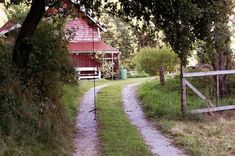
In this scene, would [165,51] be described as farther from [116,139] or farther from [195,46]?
[116,139]

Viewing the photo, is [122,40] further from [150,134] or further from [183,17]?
[183,17]

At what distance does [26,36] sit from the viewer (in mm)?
12914

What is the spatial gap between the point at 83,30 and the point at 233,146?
3026 cm

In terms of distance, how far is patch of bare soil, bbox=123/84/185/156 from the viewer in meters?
11.2

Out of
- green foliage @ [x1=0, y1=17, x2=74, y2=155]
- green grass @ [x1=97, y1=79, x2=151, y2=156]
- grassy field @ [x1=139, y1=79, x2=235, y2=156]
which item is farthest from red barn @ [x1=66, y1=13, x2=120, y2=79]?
green foliage @ [x1=0, y1=17, x2=74, y2=155]

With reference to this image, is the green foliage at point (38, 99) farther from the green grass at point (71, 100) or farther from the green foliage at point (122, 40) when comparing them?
the green foliage at point (122, 40)

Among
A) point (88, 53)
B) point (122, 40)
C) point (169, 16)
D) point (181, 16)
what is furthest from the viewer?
point (122, 40)

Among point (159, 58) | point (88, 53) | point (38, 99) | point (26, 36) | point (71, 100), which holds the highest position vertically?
point (88, 53)

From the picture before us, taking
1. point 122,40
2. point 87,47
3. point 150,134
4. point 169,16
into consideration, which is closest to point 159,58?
point 87,47

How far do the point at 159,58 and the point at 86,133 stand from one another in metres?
24.3

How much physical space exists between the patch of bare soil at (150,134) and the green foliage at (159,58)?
1651 centimetres

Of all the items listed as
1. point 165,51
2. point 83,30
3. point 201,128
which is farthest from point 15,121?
point 83,30

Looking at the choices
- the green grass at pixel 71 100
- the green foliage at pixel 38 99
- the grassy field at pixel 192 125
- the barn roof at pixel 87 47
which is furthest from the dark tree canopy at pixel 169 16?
the barn roof at pixel 87 47

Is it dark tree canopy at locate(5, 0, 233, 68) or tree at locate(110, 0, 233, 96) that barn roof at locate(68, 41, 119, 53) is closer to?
dark tree canopy at locate(5, 0, 233, 68)
